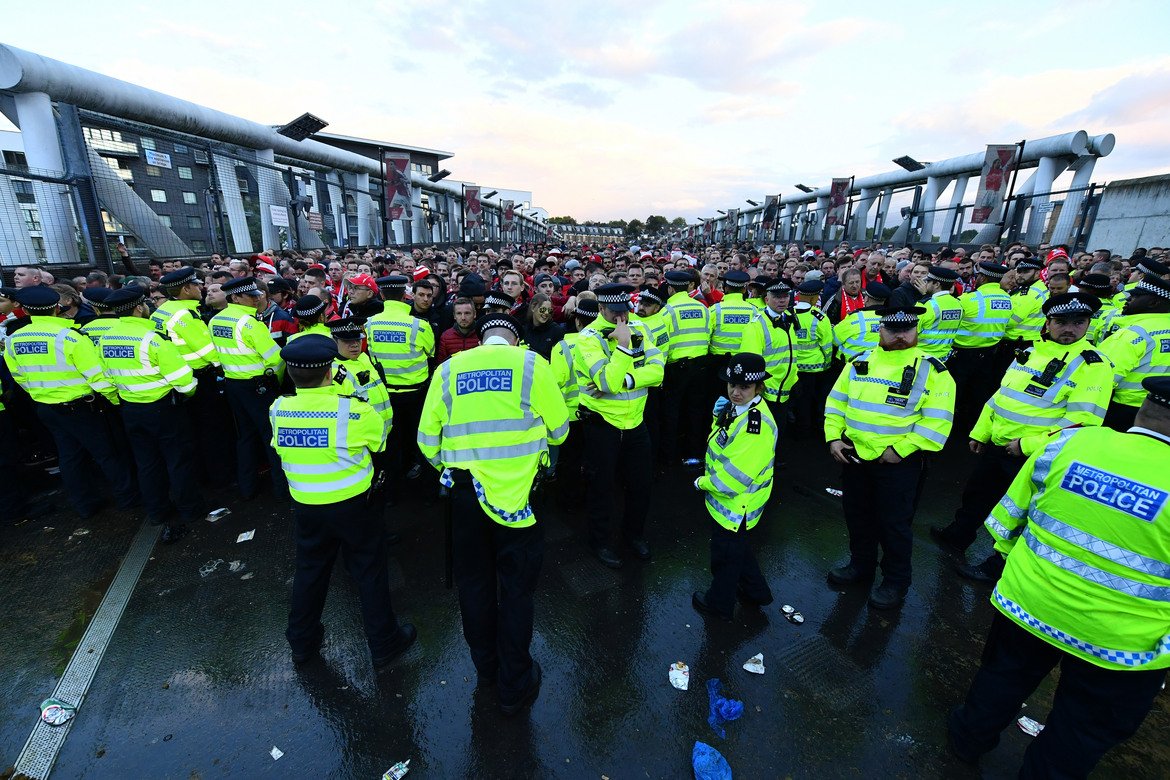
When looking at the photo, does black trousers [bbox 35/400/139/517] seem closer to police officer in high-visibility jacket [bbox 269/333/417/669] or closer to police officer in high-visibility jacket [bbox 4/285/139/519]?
police officer in high-visibility jacket [bbox 4/285/139/519]

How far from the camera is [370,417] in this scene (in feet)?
9.39

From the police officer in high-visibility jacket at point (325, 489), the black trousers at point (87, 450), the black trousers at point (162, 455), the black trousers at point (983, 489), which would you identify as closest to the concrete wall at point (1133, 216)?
the black trousers at point (983, 489)

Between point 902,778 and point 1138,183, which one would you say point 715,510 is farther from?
point 1138,183

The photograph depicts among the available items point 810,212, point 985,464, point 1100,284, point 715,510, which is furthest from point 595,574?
point 810,212

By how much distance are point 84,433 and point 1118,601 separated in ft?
23.5

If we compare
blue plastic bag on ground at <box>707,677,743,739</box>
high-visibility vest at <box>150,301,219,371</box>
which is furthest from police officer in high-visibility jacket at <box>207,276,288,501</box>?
blue plastic bag on ground at <box>707,677,743,739</box>

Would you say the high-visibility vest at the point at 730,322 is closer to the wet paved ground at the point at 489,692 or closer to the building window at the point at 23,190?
the wet paved ground at the point at 489,692

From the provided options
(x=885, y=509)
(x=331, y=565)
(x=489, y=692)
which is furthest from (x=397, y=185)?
(x=885, y=509)

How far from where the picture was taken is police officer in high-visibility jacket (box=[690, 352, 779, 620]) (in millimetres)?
3084

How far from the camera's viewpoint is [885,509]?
343cm

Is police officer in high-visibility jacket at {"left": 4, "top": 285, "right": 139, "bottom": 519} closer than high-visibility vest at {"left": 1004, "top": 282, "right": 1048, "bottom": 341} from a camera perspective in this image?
Yes

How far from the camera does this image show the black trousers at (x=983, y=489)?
379cm

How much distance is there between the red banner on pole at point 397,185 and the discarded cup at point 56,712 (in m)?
16.7

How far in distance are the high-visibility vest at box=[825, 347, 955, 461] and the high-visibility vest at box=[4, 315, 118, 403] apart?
6.25 meters
